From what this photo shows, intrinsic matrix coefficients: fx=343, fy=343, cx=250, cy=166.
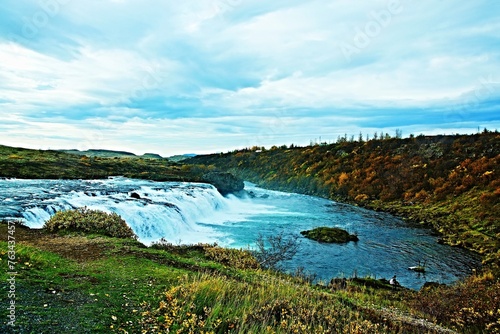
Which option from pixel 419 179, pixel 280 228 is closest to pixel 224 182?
pixel 280 228

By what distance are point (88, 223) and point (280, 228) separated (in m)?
16.0

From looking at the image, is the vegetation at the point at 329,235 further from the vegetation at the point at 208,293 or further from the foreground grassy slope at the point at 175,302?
the foreground grassy slope at the point at 175,302

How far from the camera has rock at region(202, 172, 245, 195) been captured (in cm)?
5025

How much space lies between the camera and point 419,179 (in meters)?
42.5

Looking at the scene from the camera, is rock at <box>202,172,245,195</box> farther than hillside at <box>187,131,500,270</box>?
Yes

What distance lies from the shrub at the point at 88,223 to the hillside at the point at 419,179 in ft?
63.6

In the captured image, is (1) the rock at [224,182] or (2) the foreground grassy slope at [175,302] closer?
(2) the foreground grassy slope at [175,302]

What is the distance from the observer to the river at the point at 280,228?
18328 mm

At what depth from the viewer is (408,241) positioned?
966 inches

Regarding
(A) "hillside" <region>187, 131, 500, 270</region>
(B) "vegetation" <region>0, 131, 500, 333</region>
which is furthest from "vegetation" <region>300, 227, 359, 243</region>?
(A) "hillside" <region>187, 131, 500, 270</region>

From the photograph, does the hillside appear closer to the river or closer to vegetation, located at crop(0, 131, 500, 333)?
vegetation, located at crop(0, 131, 500, 333)

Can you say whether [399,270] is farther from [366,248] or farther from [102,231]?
[102,231]

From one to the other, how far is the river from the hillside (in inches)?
103

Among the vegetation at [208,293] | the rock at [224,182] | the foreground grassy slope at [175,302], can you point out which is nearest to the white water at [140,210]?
the vegetation at [208,293]
